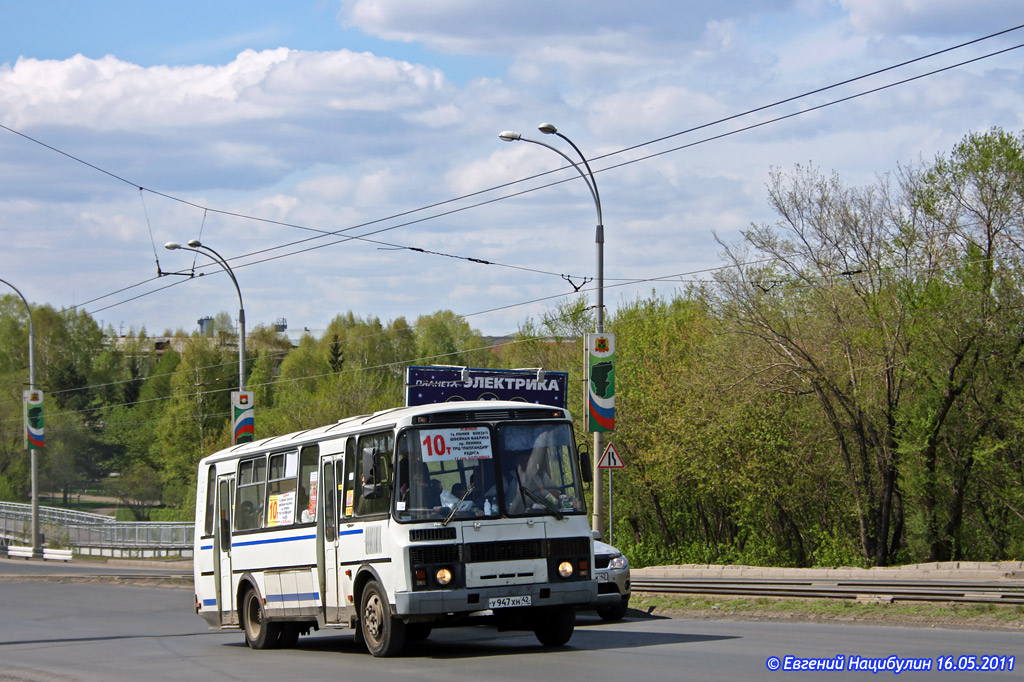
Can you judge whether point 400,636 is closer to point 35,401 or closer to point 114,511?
point 35,401

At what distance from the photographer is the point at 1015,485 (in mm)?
33281

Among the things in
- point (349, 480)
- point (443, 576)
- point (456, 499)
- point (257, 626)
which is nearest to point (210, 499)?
point (257, 626)

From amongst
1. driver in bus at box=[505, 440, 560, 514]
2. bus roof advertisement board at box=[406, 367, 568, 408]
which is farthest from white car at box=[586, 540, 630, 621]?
bus roof advertisement board at box=[406, 367, 568, 408]

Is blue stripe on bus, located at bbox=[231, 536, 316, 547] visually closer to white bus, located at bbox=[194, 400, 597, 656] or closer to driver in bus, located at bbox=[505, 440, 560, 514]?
white bus, located at bbox=[194, 400, 597, 656]

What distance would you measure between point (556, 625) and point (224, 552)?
6.37 m

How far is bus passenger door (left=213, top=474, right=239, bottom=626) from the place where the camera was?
17375 millimetres

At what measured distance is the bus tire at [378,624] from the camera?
12.6 m

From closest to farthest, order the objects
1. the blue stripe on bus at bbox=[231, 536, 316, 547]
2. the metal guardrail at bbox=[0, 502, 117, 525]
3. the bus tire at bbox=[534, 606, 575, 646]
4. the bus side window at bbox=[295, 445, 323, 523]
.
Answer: the bus tire at bbox=[534, 606, 575, 646] → the bus side window at bbox=[295, 445, 323, 523] → the blue stripe on bus at bbox=[231, 536, 316, 547] → the metal guardrail at bbox=[0, 502, 117, 525]

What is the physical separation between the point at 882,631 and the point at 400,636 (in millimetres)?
5980

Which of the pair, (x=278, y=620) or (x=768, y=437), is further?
(x=768, y=437)

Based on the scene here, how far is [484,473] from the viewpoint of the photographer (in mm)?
12711

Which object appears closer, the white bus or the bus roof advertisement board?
the white bus

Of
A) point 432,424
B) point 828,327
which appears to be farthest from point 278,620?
point 828,327

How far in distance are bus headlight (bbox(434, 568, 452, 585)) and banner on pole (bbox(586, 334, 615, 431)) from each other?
40.0ft
